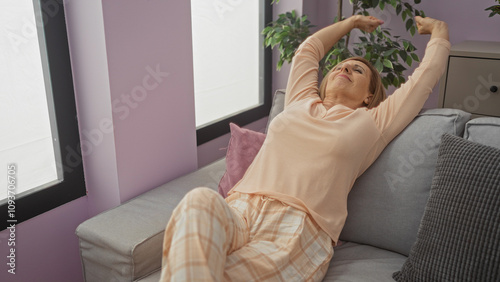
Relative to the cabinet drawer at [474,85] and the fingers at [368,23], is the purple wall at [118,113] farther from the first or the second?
the cabinet drawer at [474,85]

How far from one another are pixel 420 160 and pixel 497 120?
261mm

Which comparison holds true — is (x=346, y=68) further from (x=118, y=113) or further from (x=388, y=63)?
(x=118, y=113)

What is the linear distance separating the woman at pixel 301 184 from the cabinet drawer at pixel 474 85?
1.43 feet

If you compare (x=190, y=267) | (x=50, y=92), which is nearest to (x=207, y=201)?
(x=190, y=267)

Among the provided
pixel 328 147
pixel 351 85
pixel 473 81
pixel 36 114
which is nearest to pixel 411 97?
pixel 351 85

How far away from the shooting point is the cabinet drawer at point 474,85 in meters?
2.18

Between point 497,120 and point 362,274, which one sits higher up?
point 497,120

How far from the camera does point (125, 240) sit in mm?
1496

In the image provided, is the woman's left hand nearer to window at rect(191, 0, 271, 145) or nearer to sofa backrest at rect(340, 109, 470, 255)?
sofa backrest at rect(340, 109, 470, 255)

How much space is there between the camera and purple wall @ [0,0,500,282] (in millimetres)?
1675

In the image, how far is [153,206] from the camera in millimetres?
1706

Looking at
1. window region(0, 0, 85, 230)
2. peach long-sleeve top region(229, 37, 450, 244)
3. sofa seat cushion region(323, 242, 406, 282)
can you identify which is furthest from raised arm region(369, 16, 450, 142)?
window region(0, 0, 85, 230)

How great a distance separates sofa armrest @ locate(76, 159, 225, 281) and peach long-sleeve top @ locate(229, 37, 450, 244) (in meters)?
0.29

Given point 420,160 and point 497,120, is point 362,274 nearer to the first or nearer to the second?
point 420,160
